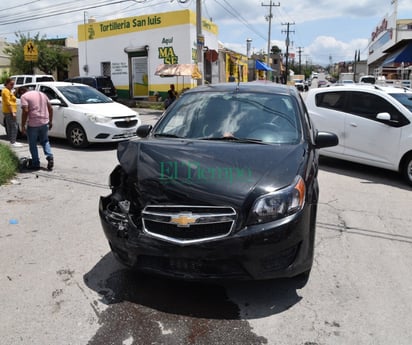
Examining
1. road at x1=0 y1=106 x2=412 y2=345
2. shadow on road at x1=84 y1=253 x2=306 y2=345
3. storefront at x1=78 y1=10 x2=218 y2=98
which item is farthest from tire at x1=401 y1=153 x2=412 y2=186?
storefront at x1=78 y1=10 x2=218 y2=98

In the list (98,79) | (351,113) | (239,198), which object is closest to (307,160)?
(239,198)

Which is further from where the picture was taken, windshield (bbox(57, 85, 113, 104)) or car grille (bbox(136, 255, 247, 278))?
windshield (bbox(57, 85, 113, 104))

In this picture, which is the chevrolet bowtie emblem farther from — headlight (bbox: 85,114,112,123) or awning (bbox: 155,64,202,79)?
awning (bbox: 155,64,202,79)

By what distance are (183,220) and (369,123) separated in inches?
244

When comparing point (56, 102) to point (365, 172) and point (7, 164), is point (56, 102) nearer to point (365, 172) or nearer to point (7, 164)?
point (7, 164)

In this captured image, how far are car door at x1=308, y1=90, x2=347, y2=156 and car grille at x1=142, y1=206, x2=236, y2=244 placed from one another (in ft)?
20.5

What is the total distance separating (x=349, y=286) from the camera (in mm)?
3887

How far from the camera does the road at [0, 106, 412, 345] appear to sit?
3.15 meters

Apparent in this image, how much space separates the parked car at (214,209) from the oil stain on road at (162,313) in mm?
327

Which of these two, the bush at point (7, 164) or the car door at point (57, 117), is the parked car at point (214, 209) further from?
the car door at point (57, 117)

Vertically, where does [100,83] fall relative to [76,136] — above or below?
above

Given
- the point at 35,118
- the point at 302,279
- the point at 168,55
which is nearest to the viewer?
the point at 302,279

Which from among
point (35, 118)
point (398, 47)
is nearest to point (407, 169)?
point (35, 118)

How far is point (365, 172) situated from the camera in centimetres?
884
